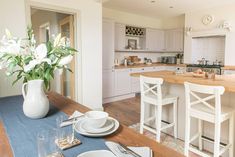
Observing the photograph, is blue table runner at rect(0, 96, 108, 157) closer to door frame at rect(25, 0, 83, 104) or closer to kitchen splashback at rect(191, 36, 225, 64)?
door frame at rect(25, 0, 83, 104)

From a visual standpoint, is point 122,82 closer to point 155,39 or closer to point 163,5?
point 155,39

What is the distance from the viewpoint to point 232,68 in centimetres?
436

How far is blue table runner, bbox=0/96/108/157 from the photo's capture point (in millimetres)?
811

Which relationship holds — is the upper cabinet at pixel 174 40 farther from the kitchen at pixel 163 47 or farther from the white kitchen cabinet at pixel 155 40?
the white kitchen cabinet at pixel 155 40

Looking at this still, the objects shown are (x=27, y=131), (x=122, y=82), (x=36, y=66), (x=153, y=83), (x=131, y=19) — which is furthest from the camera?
(x=131, y=19)

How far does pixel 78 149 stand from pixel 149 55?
19.3 ft

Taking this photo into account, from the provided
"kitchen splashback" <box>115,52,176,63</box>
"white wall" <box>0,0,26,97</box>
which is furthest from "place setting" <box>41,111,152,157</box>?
"kitchen splashback" <box>115,52,176,63</box>

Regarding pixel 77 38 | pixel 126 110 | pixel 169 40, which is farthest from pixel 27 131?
pixel 169 40

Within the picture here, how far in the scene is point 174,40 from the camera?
6.00 m

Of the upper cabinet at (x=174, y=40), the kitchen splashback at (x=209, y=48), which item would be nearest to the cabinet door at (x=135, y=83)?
the upper cabinet at (x=174, y=40)

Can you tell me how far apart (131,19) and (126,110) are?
309 centimetres

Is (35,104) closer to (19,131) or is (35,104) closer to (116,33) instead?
(19,131)

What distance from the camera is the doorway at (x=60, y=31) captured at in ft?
12.5

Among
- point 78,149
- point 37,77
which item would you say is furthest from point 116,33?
point 78,149
